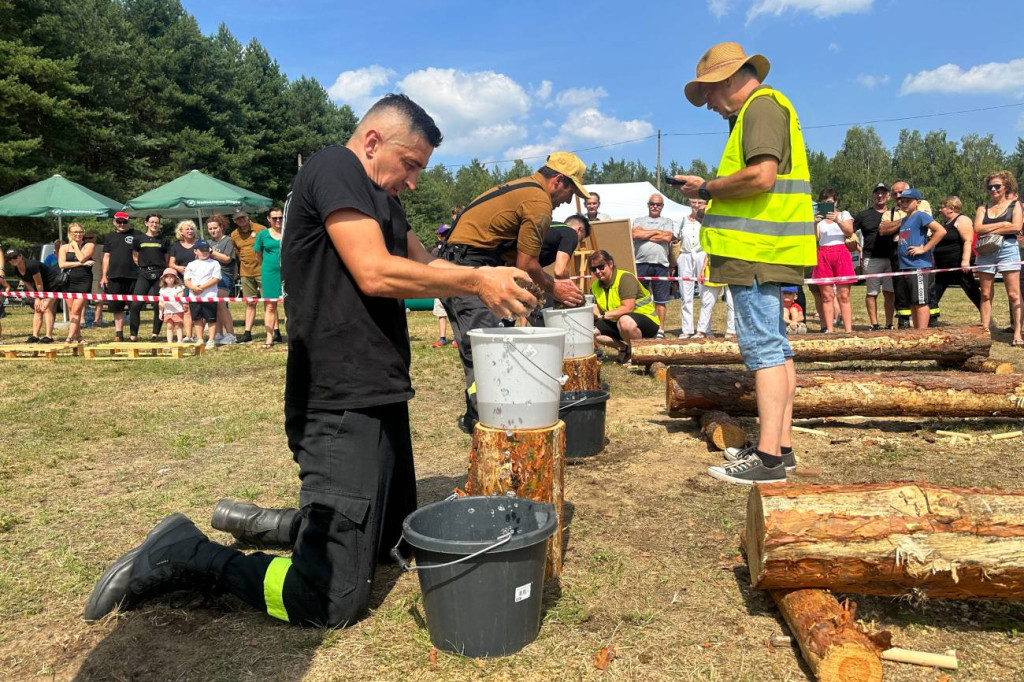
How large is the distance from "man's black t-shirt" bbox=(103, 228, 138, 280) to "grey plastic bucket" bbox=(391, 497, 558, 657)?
1104 centimetres

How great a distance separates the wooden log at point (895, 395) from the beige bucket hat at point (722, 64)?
7.23 feet

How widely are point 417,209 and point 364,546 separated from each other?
5722cm

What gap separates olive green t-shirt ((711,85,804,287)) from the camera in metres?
3.65

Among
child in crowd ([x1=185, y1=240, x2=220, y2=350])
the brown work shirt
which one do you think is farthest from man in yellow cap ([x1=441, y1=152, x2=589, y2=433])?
child in crowd ([x1=185, y1=240, x2=220, y2=350])

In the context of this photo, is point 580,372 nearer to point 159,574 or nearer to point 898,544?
point 898,544

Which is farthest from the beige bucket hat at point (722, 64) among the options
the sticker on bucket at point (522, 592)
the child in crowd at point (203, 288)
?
the child in crowd at point (203, 288)

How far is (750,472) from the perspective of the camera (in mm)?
4023

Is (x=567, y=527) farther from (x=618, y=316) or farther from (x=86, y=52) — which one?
(x=86, y=52)

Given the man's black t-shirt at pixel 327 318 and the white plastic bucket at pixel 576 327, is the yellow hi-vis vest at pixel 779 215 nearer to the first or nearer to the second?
the white plastic bucket at pixel 576 327

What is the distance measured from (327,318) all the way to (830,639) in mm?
2113

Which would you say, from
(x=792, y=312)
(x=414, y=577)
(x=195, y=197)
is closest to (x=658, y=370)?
(x=792, y=312)

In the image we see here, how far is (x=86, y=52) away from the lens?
35188 millimetres

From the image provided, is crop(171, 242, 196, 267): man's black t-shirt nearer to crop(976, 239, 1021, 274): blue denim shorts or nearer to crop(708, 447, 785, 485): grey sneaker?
crop(708, 447, 785, 485): grey sneaker

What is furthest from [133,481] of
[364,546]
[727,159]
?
[727,159]
